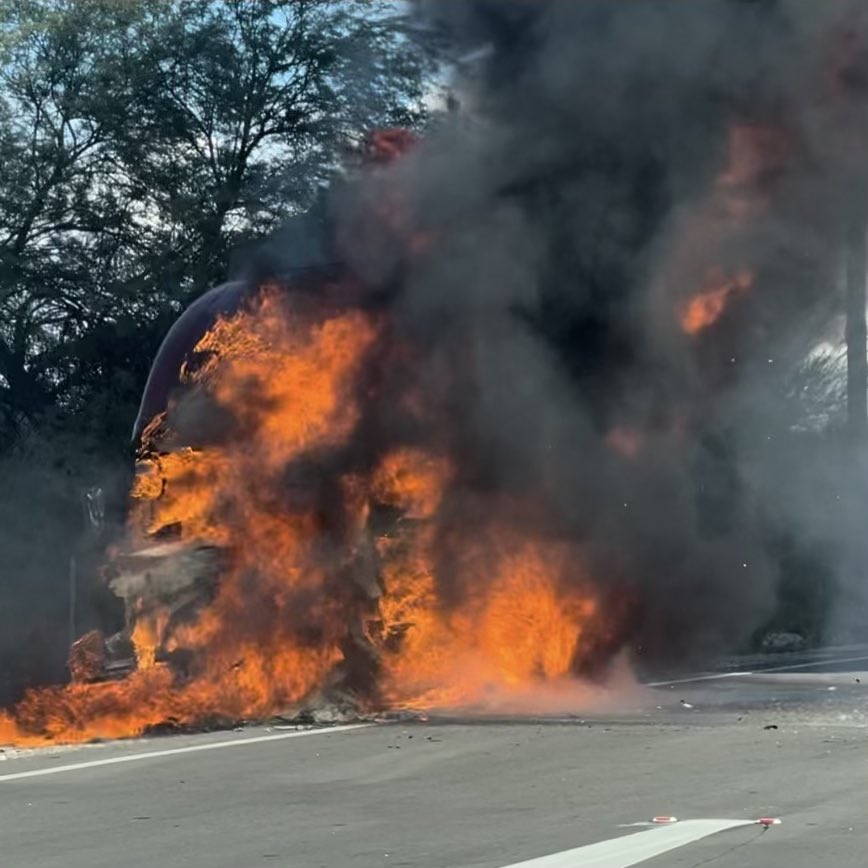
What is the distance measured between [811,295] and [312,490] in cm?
518

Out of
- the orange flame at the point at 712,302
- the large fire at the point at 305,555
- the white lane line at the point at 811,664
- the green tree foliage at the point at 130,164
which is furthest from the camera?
the green tree foliage at the point at 130,164

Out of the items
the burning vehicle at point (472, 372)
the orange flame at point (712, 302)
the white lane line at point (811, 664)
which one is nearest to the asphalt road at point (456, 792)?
the burning vehicle at point (472, 372)

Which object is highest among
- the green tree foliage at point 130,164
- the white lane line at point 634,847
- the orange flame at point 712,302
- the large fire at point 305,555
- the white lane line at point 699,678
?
the green tree foliage at point 130,164

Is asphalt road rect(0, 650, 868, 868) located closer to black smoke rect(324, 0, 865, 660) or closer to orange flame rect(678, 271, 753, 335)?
black smoke rect(324, 0, 865, 660)

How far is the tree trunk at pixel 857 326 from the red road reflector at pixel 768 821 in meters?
8.14

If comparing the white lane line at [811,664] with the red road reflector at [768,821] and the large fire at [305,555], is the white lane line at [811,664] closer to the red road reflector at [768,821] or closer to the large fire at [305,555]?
the large fire at [305,555]

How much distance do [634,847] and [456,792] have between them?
244cm

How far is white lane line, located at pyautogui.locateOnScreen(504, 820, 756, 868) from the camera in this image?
28.1ft

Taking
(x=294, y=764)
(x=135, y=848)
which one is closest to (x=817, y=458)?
(x=294, y=764)

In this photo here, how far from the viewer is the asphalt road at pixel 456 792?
9109 mm

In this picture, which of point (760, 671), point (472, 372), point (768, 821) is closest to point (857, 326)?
point (760, 671)

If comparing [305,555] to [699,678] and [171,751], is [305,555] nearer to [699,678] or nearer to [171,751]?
[171,751]

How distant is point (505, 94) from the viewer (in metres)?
16.5

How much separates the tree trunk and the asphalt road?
417 centimetres
